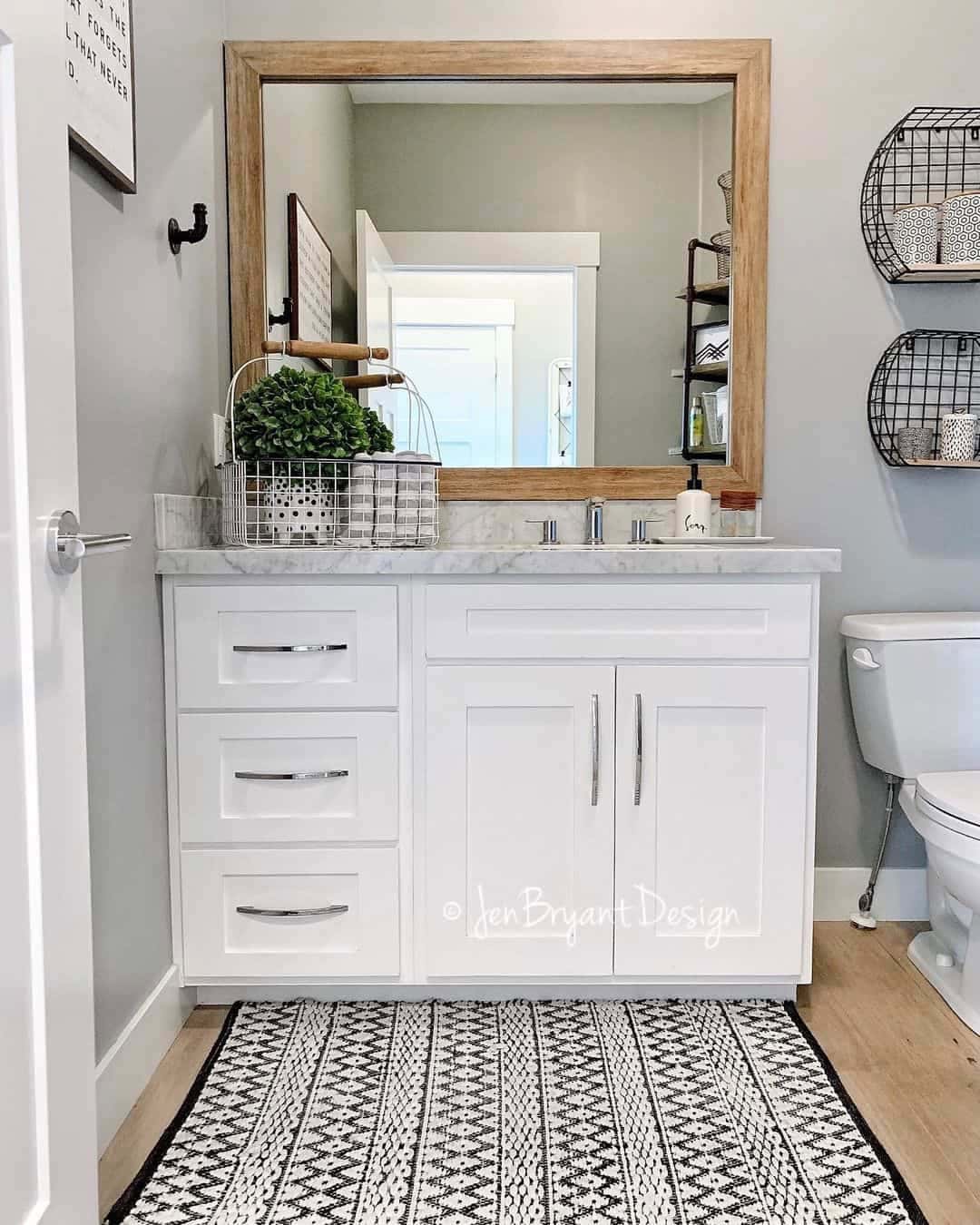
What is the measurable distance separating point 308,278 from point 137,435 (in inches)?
29.7

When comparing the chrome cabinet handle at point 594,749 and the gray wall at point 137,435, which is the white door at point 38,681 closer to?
the gray wall at point 137,435

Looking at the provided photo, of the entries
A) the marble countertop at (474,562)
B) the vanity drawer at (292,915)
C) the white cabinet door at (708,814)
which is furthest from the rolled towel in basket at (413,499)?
the vanity drawer at (292,915)

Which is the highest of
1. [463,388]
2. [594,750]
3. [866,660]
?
[463,388]

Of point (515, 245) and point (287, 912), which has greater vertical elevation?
point (515, 245)

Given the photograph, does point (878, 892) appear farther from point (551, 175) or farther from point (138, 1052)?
point (551, 175)

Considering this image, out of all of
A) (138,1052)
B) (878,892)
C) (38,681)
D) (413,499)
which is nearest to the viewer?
(38,681)

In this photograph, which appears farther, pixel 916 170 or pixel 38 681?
pixel 916 170

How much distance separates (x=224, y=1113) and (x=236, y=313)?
1565 mm

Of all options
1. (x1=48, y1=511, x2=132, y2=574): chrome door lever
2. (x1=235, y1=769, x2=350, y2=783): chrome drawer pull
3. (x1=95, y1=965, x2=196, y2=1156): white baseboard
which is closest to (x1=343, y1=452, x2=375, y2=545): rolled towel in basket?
(x1=235, y1=769, x2=350, y2=783): chrome drawer pull

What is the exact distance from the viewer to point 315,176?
2.32 meters

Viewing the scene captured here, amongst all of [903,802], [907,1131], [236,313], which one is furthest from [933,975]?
[236,313]

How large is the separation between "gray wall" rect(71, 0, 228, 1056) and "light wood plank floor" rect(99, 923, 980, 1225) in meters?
0.15

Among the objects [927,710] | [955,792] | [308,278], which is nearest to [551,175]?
[308,278]

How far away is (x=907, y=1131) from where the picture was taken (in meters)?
1.57
